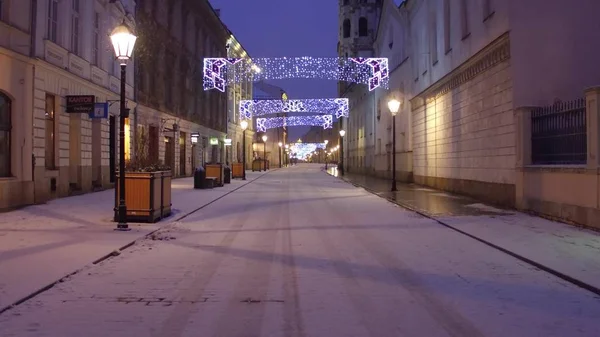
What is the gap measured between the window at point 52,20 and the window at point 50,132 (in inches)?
79.8

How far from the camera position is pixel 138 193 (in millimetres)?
13344

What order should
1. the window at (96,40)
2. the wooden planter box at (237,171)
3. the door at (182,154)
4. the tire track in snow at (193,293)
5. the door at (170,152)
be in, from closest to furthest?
the tire track in snow at (193,293) → the window at (96,40) → the door at (170,152) → the wooden planter box at (237,171) → the door at (182,154)

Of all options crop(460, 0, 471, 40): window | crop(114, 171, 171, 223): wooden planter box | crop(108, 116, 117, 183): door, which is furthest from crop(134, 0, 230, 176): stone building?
crop(460, 0, 471, 40): window

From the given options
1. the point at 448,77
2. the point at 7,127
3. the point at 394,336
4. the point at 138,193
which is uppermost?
the point at 448,77

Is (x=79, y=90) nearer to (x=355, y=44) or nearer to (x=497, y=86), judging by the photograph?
(x=497, y=86)

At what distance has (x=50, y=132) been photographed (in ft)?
63.1

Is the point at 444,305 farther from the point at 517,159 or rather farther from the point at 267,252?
the point at 517,159

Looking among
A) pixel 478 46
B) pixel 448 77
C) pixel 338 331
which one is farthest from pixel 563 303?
pixel 448 77

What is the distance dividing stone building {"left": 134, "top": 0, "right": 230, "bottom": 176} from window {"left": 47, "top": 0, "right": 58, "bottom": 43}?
6694 mm

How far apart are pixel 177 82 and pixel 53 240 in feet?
98.0

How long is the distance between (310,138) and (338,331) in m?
188

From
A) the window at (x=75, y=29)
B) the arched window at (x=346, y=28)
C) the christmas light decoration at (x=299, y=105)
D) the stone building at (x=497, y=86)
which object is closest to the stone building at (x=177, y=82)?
the christmas light decoration at (x=299, y=105)

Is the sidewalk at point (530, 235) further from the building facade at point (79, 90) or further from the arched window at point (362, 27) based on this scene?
the arched window at point (362, 27)

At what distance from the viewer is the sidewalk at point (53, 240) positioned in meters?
7.32
